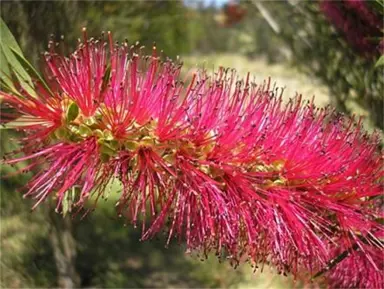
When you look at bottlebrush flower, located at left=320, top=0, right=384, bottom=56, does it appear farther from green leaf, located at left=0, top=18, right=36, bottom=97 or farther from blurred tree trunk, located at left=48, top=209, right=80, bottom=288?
blurred tree trunk, located at left=48, top=209, right=80, bottom=288

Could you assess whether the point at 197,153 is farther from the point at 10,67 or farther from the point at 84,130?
the point at 10,67

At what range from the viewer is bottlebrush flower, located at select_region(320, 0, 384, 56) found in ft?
6.12

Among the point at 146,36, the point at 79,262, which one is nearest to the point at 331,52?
the point at 79,262

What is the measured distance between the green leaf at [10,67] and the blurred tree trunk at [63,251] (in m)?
2.14

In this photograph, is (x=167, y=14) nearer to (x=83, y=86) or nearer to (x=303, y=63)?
(x=303, y=63)

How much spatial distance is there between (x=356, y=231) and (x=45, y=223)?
2.28 metres

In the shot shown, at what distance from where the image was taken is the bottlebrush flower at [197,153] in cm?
124

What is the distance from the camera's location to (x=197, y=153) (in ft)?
4.15

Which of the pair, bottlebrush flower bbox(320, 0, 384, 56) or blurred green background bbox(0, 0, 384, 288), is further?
blurred green background bbox(0, 0, 384, 288)

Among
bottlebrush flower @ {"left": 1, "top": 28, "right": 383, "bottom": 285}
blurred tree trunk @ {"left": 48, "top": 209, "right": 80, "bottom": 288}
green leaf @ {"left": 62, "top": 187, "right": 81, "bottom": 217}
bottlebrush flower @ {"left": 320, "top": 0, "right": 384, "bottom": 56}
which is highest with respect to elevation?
bottlebrush flower @ {"left": 320, "top": 0, "right": 384, "bottom": 56}

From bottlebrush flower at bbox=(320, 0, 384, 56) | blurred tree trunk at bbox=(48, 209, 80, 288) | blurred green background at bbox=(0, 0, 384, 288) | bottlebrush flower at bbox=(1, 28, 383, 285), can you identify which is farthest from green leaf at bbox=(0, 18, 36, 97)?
blurred tree trunk at bbox=(48, 209, 80, 288)

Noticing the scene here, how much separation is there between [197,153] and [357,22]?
0.94 metres

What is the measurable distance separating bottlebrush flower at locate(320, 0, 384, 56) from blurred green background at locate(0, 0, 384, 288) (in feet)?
0.20

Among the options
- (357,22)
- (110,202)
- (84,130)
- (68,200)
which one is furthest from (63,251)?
(84,130)
